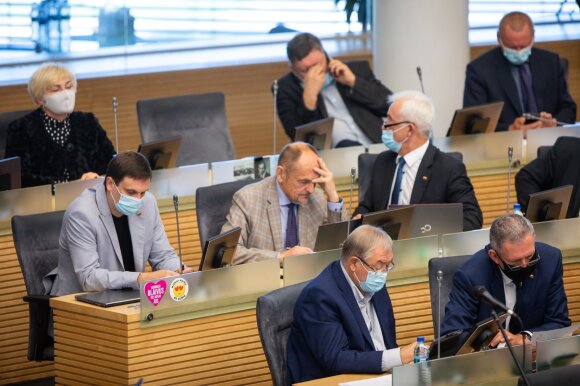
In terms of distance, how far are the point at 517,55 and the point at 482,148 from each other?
112cm

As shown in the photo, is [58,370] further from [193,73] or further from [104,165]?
[193,73]

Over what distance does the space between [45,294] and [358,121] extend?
304cm

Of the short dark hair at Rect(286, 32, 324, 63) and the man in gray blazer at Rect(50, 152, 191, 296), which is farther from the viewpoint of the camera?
the short dark hair at Rect(286, 32, 324, 63)

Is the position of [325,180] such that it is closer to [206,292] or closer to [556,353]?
[206,292]

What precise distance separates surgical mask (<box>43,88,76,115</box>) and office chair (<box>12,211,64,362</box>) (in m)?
1.24

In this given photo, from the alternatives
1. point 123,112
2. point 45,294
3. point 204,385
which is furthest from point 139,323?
point 123,112

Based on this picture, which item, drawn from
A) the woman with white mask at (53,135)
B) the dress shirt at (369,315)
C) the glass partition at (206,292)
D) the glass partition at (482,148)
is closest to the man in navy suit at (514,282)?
the dress shirt at (369,315)

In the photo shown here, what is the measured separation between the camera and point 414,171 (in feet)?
20.6

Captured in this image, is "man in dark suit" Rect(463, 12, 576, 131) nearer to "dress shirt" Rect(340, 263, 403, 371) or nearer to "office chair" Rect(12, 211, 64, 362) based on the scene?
"office chair" Rect(12, 211, 64, 362)

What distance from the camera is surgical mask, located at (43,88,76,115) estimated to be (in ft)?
22.1

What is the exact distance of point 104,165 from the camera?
698 cm

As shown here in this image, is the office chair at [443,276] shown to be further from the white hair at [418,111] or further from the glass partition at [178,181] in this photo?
the glass partition at [178,181]

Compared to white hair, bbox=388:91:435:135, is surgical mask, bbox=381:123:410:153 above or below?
below

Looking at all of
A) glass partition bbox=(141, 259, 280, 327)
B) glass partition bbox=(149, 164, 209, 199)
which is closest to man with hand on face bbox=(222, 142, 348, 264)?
glass partition bbox=(141, 259, 280, 327)
